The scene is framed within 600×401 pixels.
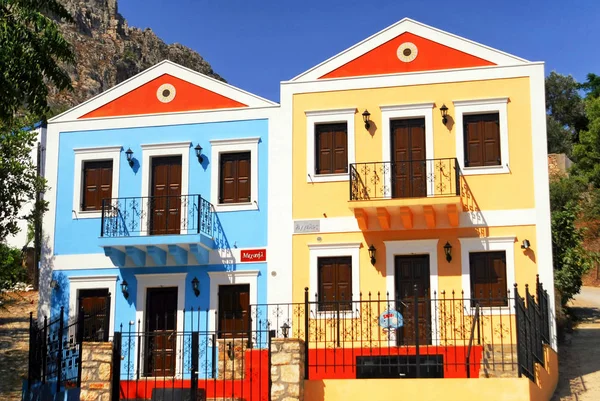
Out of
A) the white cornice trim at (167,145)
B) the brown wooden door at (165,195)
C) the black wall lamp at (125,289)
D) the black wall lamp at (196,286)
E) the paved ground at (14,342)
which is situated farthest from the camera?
the paved ground at (14,342)

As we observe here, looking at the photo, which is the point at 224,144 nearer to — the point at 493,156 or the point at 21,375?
the point at 493,156

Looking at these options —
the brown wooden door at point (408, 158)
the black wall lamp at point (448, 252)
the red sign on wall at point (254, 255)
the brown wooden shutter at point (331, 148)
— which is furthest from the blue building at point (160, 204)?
the black wall lamp at point (448, 252)

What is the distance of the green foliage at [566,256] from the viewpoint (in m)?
27.4

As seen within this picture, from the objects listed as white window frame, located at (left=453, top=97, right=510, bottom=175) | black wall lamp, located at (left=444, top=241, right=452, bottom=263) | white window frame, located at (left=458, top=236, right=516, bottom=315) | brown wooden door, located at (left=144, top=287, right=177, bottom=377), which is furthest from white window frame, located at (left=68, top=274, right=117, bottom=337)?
white window frame, located at (left=453, top=97, right=510, bottom=175)

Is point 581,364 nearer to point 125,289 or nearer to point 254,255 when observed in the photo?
point 254,255

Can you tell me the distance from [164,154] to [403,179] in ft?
20.6

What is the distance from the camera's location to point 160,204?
20.8m

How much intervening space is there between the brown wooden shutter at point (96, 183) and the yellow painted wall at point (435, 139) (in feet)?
16.8

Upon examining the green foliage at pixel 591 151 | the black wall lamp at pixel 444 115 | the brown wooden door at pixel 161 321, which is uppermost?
the green foliage at pixel 591 151

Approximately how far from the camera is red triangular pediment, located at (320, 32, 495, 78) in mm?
19781

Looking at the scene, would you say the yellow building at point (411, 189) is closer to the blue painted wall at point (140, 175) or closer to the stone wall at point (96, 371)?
the blue painted wall at point (140, 175)

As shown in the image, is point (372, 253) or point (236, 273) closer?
point (372, 253)

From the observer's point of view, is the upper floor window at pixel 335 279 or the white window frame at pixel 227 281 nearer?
the upper floor window at pixel 335 279

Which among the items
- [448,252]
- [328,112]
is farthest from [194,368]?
[328,112]
